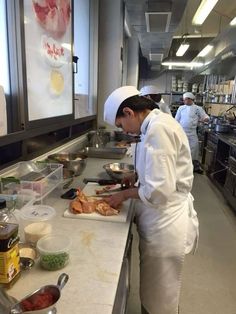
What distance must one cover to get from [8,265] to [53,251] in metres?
Result: 0.16

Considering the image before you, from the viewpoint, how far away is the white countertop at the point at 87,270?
0.68 m

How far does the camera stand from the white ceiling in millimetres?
3018

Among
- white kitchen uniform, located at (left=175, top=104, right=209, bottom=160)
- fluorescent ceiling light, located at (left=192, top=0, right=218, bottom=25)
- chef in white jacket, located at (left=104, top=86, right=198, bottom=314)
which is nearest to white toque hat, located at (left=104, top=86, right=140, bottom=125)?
chef in white jacket, located at (left=104, top=86, right=198, bottom=314)

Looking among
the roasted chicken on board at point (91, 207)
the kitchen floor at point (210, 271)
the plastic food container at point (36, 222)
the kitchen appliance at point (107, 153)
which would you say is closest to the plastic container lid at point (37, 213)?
the plastic food container at point (36, 222)

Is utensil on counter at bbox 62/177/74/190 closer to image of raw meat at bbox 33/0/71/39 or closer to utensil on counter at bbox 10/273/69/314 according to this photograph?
utensil on counter at bbox 10/273/69/314

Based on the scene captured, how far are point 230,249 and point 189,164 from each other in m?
1.65

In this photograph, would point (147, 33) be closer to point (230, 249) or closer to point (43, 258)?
point (230, 249)

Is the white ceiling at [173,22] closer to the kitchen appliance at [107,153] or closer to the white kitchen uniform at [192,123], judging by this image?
the white kitchen uniform at [192,123]

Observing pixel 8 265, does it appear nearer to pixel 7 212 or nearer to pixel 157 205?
pixel 7 212

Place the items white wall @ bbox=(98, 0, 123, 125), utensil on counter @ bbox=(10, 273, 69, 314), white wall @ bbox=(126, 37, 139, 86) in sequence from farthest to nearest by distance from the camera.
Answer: white wall @ bbox=(126, 37, 139, 86), white wall @ bbox=(98, 0, 123, 125), utensil on counter @ bbox=(10, 273, 69, 314)

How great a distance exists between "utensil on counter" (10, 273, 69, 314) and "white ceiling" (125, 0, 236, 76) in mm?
3072

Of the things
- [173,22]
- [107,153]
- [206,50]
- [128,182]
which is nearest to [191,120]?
[206,50]

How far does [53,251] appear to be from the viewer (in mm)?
832

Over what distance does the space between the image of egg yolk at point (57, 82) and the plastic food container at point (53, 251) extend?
139cm
